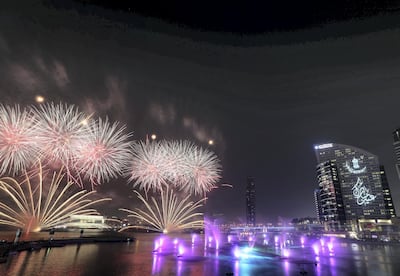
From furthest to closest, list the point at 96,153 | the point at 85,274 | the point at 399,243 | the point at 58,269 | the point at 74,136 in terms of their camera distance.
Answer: the point at 399,243
the point at 96,153
the point at 74,136
the point at 58,269
the point at 85,274

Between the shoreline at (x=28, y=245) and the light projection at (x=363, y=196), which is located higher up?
the light projection at (x=363, y=196)

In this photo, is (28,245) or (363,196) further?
(363,196)

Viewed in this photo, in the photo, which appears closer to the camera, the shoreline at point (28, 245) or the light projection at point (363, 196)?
the shoreline at point (28, 245)

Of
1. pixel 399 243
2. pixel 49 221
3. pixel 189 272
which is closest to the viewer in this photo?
pixel 189 272

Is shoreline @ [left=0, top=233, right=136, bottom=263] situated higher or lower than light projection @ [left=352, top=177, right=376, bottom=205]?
lower

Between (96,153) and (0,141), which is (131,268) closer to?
(96,153)

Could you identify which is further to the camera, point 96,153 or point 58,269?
point 96,153

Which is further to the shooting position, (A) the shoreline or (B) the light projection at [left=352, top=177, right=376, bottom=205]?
(B) the light projection at [left=352, top=177, right=376, bottom=205]

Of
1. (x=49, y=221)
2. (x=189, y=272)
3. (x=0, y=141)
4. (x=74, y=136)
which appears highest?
(x=74, y=136)

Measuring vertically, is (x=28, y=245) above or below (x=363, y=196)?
below

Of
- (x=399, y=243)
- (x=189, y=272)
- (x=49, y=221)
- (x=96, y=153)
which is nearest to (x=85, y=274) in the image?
(x=189, y=272)

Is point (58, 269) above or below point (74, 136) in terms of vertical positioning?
below
